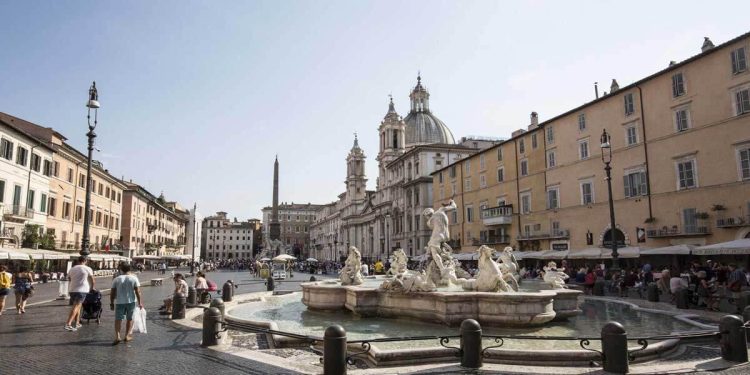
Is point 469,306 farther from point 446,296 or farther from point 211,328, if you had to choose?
point 211,328

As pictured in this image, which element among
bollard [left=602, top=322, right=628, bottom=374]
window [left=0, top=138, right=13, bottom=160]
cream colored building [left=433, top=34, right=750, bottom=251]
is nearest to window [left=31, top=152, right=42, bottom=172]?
window [left=0, top=138, right=13, bottom=160]

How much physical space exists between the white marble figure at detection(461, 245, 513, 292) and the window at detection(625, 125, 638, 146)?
72.6 feet

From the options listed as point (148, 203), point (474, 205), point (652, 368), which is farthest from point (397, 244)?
point (652, 368)

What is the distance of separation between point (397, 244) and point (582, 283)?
51761mm

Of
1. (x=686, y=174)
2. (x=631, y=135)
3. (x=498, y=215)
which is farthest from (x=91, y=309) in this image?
(x=498, y=215)

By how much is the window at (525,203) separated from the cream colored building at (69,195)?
36074mm

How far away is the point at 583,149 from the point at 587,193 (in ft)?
10.3

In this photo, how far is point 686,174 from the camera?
83.1ft

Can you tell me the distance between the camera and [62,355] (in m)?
7.70

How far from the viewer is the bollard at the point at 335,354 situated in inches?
249

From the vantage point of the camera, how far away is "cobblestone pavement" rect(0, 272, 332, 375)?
679cm

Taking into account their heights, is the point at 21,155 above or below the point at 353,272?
above

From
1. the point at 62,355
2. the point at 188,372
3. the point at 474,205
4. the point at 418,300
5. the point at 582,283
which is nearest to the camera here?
the point at 188,372

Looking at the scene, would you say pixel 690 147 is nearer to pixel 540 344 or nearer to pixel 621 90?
pixel 621 90
